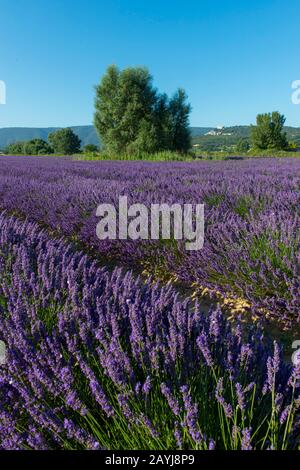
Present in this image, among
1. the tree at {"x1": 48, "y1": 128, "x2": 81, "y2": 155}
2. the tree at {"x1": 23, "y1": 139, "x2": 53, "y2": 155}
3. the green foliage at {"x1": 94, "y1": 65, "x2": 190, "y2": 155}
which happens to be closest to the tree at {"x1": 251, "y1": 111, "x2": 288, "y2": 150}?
the green foliage at {"x1": 94, "y1": 65, "x2": 190, "y2": 155}

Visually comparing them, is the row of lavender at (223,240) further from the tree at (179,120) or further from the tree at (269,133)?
the tree at (269,133)

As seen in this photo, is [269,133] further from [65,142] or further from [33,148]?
[33,148]

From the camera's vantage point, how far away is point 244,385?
963 millimetres

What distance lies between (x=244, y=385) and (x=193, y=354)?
0.20 meters

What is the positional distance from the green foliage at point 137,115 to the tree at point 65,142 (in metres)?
40.8

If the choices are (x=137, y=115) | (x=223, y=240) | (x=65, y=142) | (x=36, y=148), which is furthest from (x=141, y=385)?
(x=65, y=142)

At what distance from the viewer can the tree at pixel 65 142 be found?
67688 millimetres

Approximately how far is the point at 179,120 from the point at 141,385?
28533 millimetres

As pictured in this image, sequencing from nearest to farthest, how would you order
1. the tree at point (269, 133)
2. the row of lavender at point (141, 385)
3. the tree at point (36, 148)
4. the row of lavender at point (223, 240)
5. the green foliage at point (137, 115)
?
the row of lavender at point (141, 385)
the row of lavender at point (223, 240)
the green foliage at point (137, 115)
the tree at point (269, 133)
the tree at point (36, 148)

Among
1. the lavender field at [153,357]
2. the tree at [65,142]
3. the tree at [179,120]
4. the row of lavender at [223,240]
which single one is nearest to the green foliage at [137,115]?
the tree at [179,120]

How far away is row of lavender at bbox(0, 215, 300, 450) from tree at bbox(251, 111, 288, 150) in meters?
45.2

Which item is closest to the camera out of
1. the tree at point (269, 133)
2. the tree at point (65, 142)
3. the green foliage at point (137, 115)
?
the green foliage at point (137, 115)

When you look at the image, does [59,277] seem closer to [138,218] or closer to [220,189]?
[138,218]

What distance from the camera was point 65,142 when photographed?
67.7 metres
